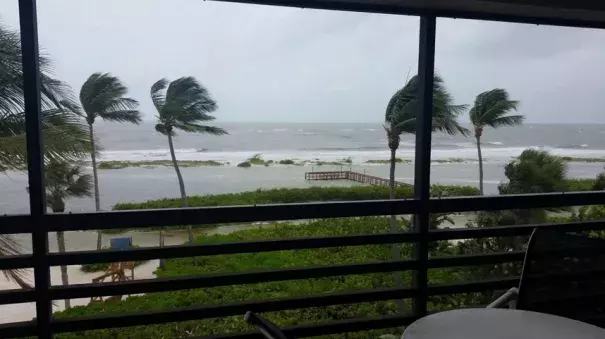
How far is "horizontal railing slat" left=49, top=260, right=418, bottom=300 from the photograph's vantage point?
73.4 inches

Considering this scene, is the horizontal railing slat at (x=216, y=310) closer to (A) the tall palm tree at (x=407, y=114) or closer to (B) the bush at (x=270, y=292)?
(B) the bush at (x=270, y=292)

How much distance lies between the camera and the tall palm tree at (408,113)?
124 inches

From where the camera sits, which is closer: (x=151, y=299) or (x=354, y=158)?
(x=151, y=299)

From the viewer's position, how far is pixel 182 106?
3.65 metres

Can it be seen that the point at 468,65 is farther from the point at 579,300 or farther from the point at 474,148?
the point at 579,300

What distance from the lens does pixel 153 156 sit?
2.83 m

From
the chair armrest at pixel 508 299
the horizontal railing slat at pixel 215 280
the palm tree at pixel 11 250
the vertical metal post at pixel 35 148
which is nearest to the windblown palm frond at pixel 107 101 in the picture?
the palm tree at pixel 11 250

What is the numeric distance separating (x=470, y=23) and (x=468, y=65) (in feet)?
2.25

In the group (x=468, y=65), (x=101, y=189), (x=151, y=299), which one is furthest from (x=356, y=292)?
(x=468, y=65)

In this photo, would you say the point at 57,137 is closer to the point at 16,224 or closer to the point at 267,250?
the point at 16,224

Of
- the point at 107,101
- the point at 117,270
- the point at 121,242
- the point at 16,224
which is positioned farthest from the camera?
the point at 107,101

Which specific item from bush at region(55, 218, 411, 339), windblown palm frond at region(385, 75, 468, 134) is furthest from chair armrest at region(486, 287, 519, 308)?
windblown palm frond at region(385, 75, 468, 134)

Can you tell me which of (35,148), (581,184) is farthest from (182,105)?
(581,184)

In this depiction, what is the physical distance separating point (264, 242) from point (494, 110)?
2605 millimetres
